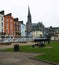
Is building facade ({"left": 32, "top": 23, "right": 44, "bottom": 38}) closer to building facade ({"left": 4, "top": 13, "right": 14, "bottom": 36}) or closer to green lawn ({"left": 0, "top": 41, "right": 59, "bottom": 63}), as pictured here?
building facade ({"left": 4, "top": 13, "right": 14, "bottom": 36})

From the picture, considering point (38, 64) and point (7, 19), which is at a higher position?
point (7, 19)

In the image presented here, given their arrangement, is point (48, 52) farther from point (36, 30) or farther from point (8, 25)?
point (36, 30)

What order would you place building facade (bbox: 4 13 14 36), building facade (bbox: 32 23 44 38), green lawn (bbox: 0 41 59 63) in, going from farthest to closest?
1. building facade (bbox: 32 23 44 38)
2. building facade (bbox: 4 13 14 36)
3. green lawn (bbox: 0 41 59 63)

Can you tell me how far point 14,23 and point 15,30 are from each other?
3.89 m

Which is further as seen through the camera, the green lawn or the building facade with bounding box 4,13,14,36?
the building facade with bounding box 4,13,14,36

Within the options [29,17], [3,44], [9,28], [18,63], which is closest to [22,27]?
[9,28]

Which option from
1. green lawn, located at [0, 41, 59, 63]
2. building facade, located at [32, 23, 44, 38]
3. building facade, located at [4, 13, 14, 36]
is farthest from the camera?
building facade, located at [32, 23, 44, 38]

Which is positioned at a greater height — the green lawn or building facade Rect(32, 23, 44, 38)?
building facade Rect(32, 23, 44, 38)

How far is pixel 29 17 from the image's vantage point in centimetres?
17975

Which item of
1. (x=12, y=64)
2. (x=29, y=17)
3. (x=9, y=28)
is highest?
(x=29, y=17)

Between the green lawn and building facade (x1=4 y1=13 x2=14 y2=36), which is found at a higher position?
building facade (x1=4 y1=13 x2=14 y2=36)

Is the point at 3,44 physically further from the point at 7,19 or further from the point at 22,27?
the point at 22,27

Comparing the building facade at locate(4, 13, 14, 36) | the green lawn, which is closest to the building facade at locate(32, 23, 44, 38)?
the building facade at locate(4, 13, 14, 36)

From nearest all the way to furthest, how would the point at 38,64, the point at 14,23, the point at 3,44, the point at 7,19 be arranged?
the point at 38,64
the point at 3,44
the point at 7,19
the point at 14,23
